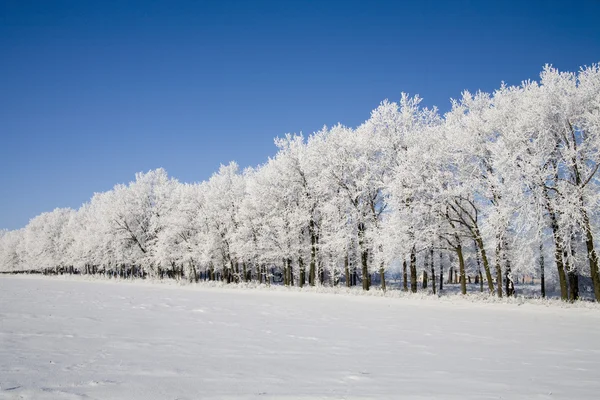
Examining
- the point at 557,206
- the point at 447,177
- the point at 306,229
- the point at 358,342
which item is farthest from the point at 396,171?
the point at 358,342

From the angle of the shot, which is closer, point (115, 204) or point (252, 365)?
point (252, 365)

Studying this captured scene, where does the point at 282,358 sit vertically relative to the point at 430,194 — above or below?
below

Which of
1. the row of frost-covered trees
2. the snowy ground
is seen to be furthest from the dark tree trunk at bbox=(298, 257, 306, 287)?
the snowy ground

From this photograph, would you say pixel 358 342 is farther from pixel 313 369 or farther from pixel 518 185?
pixel 518 185

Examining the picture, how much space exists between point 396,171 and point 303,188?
10302 millimetres

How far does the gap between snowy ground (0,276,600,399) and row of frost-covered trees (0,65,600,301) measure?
994cm

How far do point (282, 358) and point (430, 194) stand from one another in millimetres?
20671

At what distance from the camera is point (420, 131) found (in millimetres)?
26562

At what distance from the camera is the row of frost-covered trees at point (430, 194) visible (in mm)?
19234

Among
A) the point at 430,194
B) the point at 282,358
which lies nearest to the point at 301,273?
the point at 430,194

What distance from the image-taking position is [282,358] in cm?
655

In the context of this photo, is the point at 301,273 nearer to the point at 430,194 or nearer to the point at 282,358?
the point at 430,194

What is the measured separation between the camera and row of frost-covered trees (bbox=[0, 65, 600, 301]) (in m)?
19.2

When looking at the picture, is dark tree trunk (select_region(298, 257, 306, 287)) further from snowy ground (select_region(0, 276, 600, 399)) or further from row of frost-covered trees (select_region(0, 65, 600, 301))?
snowy ground (select_region(0, 276, 600, 399))
